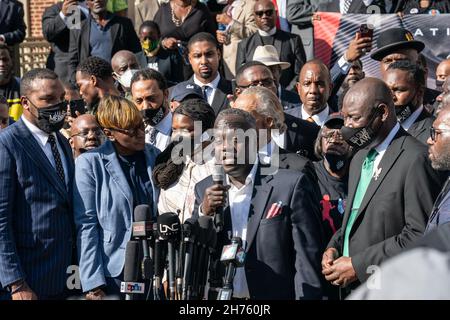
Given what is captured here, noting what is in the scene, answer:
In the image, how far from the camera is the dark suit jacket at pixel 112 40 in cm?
1187

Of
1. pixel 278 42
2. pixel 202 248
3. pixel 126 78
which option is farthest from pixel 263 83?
pixel 202 248

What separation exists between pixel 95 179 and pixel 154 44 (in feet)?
17.3

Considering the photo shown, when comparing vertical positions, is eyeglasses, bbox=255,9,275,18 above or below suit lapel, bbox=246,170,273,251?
above

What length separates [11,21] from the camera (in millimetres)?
13180

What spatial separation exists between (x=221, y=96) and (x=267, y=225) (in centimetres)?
365

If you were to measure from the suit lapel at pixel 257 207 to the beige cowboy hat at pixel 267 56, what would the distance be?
418cm

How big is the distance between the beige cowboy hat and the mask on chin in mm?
3663

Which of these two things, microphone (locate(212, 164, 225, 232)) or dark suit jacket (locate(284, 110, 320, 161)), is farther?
dark suit jacket (locate(284, 110, 320, 161))

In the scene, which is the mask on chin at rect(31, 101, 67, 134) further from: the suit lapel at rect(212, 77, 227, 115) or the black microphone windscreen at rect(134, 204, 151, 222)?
the suit lapel at rect(212, 77, 227, 115)

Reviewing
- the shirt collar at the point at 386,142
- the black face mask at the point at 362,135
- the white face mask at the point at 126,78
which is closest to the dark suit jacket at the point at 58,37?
the white face mask at the point at 126,78

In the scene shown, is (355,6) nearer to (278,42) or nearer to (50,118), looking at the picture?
(278,42)

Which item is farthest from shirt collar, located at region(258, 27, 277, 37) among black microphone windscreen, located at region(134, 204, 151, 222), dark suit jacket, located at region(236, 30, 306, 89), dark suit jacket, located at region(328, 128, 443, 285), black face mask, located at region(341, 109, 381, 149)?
black microphone windscreen, located at region(134, 204, 151, 222)

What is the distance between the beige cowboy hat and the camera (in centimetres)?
995
